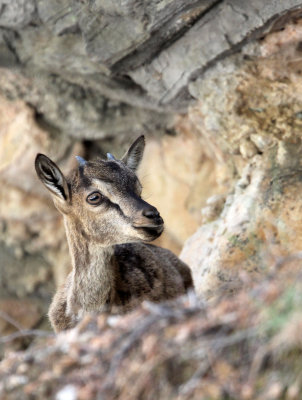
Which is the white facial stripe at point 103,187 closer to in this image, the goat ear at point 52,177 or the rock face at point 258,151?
the goat ear at point 52,177

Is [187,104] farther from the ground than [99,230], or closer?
farther from the ground

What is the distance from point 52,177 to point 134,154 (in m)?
1.10

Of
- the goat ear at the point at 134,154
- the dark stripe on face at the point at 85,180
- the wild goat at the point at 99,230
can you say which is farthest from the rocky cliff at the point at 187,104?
the dark stripe on face at the point at 85,180

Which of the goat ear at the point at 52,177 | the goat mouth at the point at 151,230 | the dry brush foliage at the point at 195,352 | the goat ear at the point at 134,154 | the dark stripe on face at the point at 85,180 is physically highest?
the goat ear at the point at 52,177

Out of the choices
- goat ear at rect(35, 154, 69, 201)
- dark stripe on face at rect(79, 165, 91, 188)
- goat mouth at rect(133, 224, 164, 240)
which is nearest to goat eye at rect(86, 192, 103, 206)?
dark stripe on face at rect(79, 165, 91, 188)

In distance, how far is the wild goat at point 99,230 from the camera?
5293mm

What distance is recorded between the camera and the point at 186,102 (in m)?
8.03

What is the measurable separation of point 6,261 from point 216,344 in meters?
8.64

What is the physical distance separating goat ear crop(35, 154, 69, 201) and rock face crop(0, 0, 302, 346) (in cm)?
178

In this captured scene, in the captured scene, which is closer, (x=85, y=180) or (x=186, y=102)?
(x=85, y=180)

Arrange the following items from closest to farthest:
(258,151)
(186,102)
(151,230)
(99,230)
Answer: (151,230) < (99,230) < (258,151) < (186,102)

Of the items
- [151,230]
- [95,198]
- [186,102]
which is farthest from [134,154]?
[186,102]

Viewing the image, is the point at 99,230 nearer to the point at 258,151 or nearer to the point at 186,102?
the point at 258,151

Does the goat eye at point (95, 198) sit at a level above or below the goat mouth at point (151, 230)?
above
